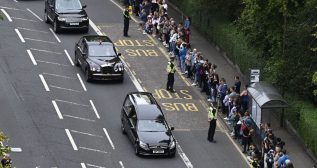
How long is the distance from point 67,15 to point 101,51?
5821 millimetres

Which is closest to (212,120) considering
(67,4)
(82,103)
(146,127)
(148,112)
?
(148,112)

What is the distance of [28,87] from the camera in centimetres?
2931

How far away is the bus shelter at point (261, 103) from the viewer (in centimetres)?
2383

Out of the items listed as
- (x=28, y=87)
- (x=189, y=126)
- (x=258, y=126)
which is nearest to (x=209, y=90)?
(x=189, y=126)

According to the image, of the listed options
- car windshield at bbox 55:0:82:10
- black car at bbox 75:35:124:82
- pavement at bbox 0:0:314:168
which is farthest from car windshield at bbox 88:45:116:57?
car windshield at bbox 55:0:82:10

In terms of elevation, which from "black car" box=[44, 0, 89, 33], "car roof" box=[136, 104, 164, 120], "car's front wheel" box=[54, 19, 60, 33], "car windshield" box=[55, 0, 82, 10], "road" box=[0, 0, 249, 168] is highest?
"car windshield" box=[55, 0, 82, 10]

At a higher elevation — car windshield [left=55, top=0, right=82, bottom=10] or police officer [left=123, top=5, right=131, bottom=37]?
car windshield [left=55, top=0, right=82, bottom=10]

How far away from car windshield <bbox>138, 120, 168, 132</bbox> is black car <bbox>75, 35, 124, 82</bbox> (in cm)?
664

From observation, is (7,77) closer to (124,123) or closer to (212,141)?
(124,123)

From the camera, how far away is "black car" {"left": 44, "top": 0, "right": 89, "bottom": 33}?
35.7 meters

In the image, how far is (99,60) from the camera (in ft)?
99.5

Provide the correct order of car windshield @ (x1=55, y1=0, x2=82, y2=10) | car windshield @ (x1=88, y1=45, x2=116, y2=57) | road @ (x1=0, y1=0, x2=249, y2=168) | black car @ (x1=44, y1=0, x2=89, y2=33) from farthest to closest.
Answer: car windshield @ (x1=55, y1=0, x2=82, y2=10) < black car @ (x1=44, y1=0, x2=89, y2=33) < car windshield @ (x1=88, y1=45, x2=116, y2=57) < road @ (x1=0, y1=0, x2=249, y2=168)

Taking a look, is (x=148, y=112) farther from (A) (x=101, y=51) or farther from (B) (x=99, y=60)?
(A) (x=101, y=51)

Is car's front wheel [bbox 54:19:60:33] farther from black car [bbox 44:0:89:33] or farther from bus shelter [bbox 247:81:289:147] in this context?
bus shelter [bbox 247:81:289:147]
